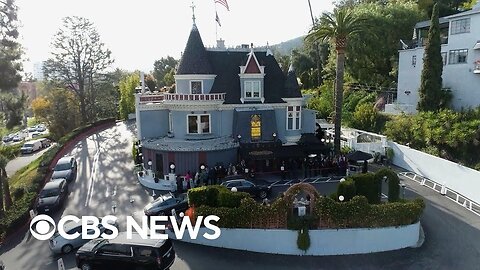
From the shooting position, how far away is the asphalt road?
1688cm

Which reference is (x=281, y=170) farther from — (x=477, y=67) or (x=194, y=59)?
(x=477, y=67)

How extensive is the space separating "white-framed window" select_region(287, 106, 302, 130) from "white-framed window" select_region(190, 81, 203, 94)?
761 cm

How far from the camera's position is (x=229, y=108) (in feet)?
104

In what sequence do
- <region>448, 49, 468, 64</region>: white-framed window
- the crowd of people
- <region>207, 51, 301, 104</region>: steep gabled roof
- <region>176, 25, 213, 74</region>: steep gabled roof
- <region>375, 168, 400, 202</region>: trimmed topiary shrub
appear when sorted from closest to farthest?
<region>375, 168, 400, 202</region>: trimmed topiary shrub → the crowd of people → <region>176, 25, 213, 74</region>: steep gabled roof → <region>207, 51, 301, 104</region>: steep gabled roof → <region>448, 49, 468, 64</region>: white-framed window

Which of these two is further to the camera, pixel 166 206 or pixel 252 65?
pixel 252 65

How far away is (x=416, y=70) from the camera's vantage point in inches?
1535

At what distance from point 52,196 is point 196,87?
13.8m

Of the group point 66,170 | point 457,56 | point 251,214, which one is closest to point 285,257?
point 251,214

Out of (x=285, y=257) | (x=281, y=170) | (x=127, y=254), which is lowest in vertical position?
(x=285, y=257)

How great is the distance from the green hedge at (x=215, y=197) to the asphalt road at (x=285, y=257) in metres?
2.16

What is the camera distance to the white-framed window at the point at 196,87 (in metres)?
31.7

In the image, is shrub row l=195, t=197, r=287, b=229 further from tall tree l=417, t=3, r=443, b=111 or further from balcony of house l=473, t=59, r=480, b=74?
balcony of house l=473, t=59, r=480, b=74

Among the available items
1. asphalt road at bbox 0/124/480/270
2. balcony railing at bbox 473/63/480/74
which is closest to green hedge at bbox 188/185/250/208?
asphalt road at bbox 0/124/480/270

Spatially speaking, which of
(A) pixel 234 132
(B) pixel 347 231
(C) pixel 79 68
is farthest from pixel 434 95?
(C) pixel 79 68
